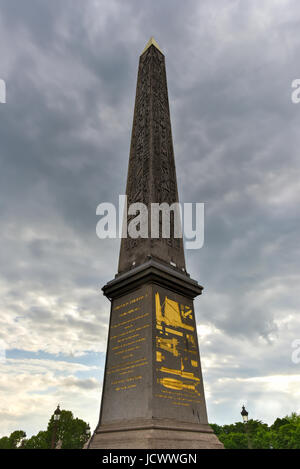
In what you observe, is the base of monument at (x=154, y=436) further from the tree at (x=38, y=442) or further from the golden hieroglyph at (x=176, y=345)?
the tree at (x=38, y=442)

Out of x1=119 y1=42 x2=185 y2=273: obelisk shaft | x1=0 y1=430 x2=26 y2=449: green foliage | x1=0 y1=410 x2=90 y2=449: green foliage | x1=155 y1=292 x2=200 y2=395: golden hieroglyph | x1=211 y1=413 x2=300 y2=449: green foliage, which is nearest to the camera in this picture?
x1=155 y1=292 x2=200 y2=395: golden hieroglyph

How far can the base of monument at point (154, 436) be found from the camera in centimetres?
672

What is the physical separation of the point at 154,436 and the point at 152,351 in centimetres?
181

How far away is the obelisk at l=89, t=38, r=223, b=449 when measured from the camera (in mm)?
7363

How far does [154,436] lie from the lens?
22.0 ft

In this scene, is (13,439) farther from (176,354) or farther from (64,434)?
(176,354)

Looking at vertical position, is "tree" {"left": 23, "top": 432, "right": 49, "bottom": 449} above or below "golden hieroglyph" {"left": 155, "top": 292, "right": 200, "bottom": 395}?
below

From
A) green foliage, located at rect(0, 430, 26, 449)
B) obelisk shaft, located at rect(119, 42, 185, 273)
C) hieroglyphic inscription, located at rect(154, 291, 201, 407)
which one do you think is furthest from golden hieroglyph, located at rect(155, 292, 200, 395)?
green foliage, located at rect(0, 430, 26, 449)

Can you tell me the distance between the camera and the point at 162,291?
9.31 meters

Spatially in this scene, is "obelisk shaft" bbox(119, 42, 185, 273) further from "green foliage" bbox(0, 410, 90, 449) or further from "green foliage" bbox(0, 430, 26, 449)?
"green foliage" bbox(0, 430, 26, 449)

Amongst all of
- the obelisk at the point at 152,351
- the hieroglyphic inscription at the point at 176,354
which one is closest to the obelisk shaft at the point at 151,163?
the obelisk at the point at 152,351

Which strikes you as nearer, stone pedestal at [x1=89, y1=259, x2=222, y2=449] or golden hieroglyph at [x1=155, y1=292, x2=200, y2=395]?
→ stone pedestal at [x1=89, y1=259, x2=222, y2=449]
